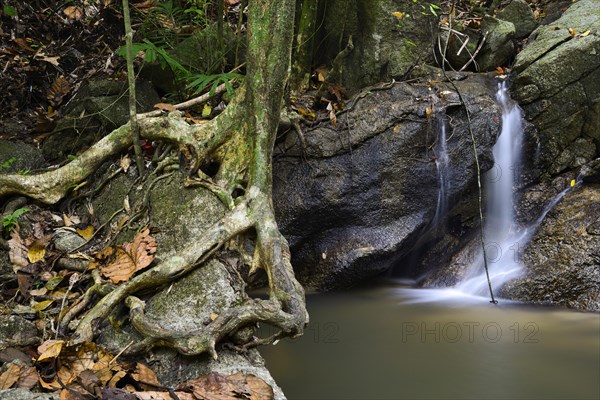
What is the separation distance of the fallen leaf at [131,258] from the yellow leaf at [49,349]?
737mm

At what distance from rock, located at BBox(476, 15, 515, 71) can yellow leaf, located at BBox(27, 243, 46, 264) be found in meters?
5.99

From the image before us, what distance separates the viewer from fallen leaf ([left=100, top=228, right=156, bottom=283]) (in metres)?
4.11

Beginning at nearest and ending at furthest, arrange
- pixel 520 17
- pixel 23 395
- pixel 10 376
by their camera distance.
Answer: pixel 23 395
pixel 10 376
pixel 520 17

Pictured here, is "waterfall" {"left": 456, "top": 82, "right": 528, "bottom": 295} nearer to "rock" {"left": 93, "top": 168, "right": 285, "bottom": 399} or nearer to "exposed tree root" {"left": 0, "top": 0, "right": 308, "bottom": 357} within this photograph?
"exposed tree root" {"left": 0, "top": 0, "right": 308, "bottom": 357}

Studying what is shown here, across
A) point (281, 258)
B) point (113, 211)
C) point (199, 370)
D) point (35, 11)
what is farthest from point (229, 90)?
point (35, 11)

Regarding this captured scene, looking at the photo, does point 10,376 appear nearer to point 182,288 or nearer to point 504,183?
point 182,288

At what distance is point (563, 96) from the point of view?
22.6 feet

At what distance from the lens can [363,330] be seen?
17.8 feet

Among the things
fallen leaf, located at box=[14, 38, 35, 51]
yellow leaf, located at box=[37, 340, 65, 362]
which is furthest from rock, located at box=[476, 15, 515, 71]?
fallen leaf, located at box=[14, 38, 35, 51]

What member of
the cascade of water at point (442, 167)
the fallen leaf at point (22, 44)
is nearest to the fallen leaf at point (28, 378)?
the cascade of water at point (442, 167)

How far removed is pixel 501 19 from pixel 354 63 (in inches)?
110

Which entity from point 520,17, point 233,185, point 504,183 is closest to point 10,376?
point 233,185

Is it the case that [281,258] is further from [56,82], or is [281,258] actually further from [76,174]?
[56,82]

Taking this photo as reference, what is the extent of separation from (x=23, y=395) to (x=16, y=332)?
96 centimetres
